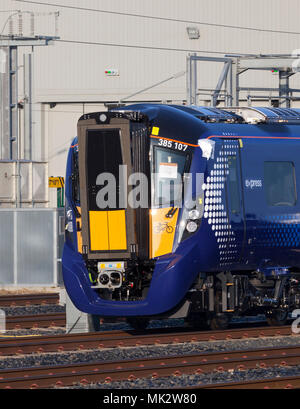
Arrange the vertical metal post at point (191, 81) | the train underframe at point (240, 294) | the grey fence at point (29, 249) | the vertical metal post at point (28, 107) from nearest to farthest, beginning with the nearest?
the train underframe at point (240, 294), the grey fence at point (29, 249), the vertical metal post at point (191, 81), the vertical metal post at point (28, 107)

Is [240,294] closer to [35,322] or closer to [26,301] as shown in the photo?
[35,322]

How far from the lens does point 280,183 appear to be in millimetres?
14211

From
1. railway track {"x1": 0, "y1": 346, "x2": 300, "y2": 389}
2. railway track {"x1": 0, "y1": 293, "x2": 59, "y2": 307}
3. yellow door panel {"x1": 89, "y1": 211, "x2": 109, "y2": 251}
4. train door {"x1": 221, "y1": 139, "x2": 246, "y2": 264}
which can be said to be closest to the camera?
railway track {"x1": 0, "y1": 346, "x2": 300, "y2": 389}

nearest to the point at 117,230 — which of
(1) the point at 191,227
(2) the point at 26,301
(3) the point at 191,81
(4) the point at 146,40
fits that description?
(1) the point at 191,227

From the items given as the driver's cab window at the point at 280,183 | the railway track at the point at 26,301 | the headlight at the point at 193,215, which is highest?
the driver's cab window at the point at 280,183

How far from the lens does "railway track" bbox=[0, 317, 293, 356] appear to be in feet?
42.1

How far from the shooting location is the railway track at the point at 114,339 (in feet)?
42.1

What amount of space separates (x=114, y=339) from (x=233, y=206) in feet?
8.14

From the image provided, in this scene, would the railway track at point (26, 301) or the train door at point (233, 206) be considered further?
the railway track at point (26, 301)

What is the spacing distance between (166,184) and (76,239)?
5.10ft

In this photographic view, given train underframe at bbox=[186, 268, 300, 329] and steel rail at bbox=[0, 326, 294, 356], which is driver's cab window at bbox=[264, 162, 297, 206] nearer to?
train underframe at bbox=[186, 268, 300, 329]

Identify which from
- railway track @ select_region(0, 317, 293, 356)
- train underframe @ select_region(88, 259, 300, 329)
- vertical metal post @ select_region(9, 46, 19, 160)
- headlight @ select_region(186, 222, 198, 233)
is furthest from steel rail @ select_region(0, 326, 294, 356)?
vertical metal post @ select_region(9, 46, 19, 160)

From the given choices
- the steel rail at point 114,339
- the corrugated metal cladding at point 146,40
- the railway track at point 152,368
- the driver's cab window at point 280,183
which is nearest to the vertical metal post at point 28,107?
the corrugated metal cladding at point 146,40

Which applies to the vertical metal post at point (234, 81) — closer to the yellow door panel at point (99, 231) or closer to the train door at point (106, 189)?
the train door at point (106, 189)
